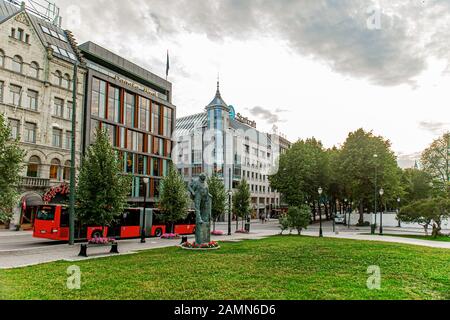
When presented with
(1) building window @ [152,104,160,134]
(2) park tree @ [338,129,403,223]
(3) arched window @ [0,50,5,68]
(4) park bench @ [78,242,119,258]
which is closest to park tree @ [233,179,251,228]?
(2) park tree @ [338,129,403,223]

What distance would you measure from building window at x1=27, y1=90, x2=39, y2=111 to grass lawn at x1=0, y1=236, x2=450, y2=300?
99.9 feet

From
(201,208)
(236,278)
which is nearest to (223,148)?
(201,208)

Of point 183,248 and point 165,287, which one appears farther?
point 183,248

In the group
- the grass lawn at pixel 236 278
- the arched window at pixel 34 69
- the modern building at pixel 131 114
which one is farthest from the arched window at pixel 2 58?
the grass lawn at pixel 236 278

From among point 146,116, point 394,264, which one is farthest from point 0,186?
point 146,116

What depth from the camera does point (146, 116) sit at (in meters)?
56.0

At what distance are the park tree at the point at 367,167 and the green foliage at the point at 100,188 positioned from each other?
121 ft

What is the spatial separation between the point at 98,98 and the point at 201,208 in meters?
33.9

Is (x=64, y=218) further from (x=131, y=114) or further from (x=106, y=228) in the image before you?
(x=131, y=114)

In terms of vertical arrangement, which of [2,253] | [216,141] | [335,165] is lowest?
[2,253]

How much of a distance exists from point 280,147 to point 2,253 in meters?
91.4

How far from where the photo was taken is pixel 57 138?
41406 millimetres

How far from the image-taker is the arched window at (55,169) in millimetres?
39959
